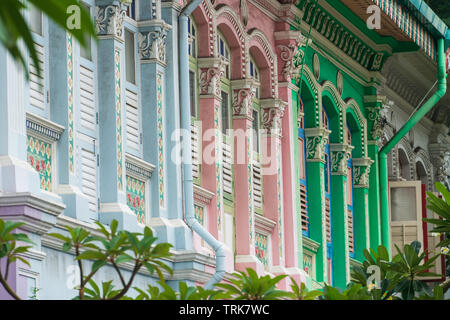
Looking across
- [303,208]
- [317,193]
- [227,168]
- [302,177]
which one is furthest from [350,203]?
[227,168]

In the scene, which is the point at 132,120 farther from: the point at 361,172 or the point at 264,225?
the point at 361,172

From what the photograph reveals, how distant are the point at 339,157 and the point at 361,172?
4.19 ft

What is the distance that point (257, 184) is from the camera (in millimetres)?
17938

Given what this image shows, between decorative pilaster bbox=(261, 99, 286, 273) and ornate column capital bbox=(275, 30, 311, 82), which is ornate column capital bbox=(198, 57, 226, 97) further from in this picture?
ornate column capital bbox=(275, 30, 311, 82)

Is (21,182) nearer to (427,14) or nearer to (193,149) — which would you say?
(193,149)

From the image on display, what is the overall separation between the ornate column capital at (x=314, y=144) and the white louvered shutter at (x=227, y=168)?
3.71m

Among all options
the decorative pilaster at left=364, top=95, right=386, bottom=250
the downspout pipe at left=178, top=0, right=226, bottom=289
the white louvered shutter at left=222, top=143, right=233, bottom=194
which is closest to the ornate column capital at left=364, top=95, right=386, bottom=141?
the decorative pilaster at left=364, top=95, right=386, bottom=250

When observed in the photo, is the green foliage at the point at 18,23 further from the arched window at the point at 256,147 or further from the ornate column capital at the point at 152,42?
the arched window at the point at 256,147

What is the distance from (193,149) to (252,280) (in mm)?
8530

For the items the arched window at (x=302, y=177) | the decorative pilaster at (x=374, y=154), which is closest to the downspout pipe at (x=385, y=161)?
the decorative pilaster at (x=374, y=154)

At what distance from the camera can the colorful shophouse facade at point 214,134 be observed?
11.4 metres

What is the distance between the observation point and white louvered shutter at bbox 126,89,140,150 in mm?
13809

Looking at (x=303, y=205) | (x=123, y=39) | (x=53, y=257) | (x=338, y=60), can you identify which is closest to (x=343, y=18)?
(x=338, y=60)
